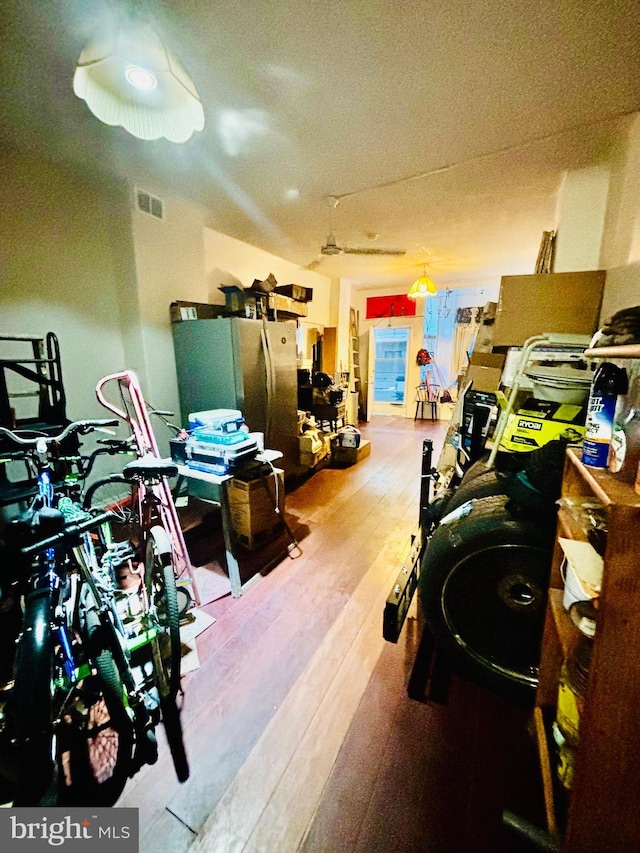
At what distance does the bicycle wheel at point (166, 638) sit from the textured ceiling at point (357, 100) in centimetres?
204

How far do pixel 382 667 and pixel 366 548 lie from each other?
1000 millimetres

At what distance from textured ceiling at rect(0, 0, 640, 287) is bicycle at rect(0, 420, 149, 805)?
1694 millimetres

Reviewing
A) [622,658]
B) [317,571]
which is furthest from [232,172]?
[622,658]

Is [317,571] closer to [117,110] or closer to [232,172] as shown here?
[117,110]

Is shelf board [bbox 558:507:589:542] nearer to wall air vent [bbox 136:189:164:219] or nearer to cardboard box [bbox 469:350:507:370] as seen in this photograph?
cardboard box [bbox 469:350:507:370]

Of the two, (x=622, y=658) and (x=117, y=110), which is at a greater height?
(x=117, y=110)

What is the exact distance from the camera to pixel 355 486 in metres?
3.75

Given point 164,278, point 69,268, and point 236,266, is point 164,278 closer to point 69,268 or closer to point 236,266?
point 69,268

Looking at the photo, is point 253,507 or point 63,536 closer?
point 63,536

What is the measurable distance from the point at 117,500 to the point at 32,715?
195 cm

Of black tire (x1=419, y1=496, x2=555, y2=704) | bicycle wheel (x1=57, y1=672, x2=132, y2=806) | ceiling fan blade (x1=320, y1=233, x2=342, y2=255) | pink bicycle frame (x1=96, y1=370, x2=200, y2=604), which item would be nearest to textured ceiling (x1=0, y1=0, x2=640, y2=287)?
ceiling fan blade (x1=320, y1=233, x2=342, y2=255)

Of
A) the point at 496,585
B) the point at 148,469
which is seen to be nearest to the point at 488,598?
the point at 496,585

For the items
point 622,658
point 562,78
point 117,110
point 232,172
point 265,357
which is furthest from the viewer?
point 265,357

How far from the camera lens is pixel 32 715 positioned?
84cm
